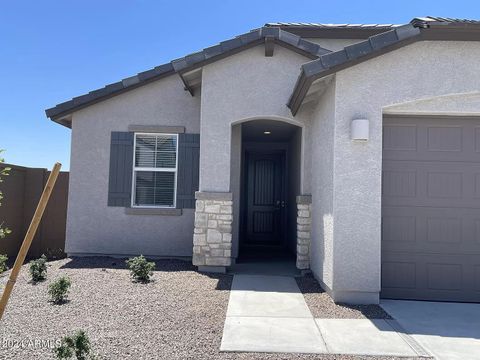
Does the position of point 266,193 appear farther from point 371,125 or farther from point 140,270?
point 371,125

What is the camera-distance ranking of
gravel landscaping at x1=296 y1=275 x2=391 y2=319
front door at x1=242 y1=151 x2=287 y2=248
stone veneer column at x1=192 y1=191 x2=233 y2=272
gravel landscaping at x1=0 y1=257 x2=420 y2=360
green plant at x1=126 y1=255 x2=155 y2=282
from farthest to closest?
front door at x1=242 y1=151 x2=287 y2=248, stone veneer column at x1=192 y1=191 x2=233 y2=272, green plant at x1=126 y1=255 x2=155 y2=282, gravel landscaping at x1=296 y1=275 x2=391 y2=319, gravel landscaping at x1=0 y1=257 x2=420 y2=360

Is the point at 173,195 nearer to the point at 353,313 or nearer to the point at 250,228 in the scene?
the point at 250,228

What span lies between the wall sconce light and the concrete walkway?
250cm

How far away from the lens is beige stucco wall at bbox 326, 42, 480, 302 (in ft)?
17.7

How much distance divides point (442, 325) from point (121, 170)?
683cm

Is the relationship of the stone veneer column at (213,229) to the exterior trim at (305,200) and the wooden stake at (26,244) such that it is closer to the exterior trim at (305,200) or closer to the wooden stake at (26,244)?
the exterior trim at (305,200)

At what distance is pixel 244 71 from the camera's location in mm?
7363

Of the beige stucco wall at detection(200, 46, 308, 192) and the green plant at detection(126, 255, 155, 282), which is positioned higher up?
the beige stucco wall at detection(200, 46, 308, 192)

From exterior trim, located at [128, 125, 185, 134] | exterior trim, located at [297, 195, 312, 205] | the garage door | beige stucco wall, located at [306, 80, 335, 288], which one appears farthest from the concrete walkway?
exterior trim, located at [128, 125, 185, 134]

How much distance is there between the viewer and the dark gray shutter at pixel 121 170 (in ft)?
27.8

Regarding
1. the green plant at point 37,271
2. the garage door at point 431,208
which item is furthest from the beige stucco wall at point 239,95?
the green plant at point 37,271

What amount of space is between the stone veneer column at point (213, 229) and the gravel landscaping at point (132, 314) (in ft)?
1.32

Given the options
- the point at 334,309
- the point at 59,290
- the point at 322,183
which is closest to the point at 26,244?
the point at 59,290

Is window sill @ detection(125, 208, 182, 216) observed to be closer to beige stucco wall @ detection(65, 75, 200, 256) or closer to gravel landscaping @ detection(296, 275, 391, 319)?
beige stucco wall @ detection(65, 75, 200, 256)
